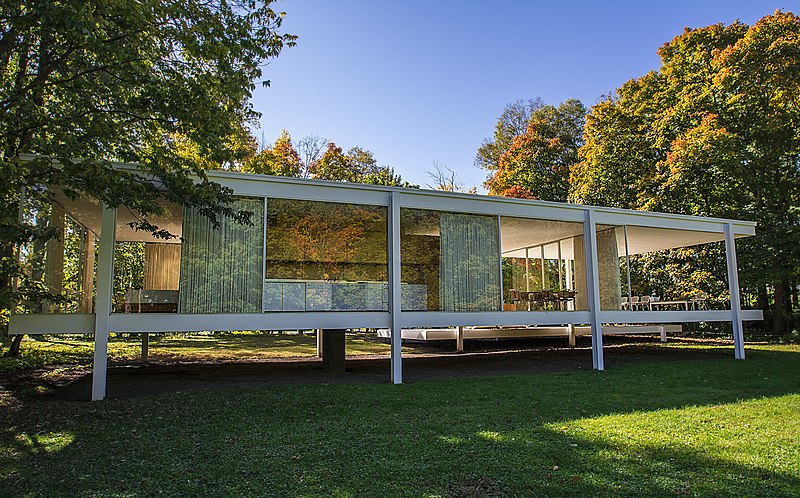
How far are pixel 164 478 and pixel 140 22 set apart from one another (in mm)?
5928

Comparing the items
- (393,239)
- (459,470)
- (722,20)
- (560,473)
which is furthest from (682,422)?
(722,20)

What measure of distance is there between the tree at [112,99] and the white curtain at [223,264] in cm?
39

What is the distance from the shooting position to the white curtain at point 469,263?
34.4 feet

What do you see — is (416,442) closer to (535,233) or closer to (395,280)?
(395,280)

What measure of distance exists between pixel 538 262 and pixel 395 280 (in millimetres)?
7874

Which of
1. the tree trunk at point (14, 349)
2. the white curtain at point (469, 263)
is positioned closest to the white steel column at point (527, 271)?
the white curtain at point (469, 263)

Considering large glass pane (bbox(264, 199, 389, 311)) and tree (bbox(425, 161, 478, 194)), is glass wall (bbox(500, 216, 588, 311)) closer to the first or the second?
large glass pane (bbox(264, 199, 389, 311))

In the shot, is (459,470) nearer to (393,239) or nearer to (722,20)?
(393,239)

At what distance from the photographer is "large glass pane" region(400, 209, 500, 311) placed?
10.3 metres

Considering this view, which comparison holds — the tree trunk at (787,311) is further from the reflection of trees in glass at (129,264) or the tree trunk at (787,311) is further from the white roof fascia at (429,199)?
the reflection of trees in glass at (129,264)

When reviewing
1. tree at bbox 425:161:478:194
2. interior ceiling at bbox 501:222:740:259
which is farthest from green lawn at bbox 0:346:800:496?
tree at bbox 425:161:478:194

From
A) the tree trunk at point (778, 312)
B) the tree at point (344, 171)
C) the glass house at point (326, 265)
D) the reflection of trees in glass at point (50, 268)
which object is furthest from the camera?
the tree at point (344, 171)

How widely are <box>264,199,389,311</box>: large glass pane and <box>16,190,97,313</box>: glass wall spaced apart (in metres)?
3.19

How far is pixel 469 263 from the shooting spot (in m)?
10.7
